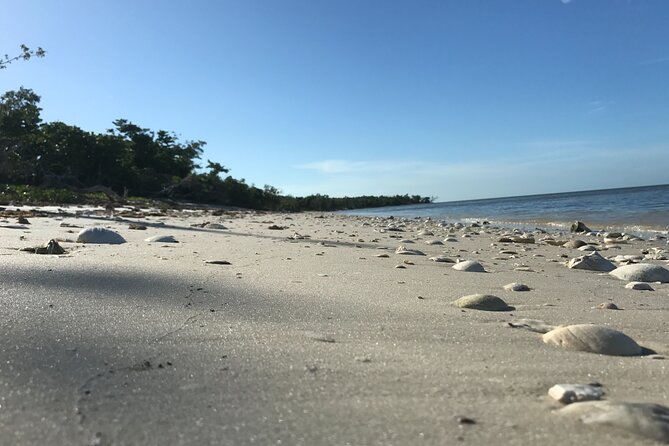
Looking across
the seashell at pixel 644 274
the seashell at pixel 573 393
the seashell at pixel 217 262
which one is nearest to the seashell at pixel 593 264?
the seashell at pixel 644 274

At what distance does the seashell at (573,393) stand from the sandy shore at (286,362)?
0.11 feet

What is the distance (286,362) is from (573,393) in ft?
2.82

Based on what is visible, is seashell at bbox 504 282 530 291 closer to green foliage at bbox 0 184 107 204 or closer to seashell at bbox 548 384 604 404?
seashell at bbox 548 384 604 404

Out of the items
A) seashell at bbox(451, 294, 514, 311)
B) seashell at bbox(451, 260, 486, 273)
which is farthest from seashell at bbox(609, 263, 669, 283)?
seashell at bbox(451, 294, 514, 311)

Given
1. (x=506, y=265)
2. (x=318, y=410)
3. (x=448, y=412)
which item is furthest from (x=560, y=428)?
(x=506, y=265)

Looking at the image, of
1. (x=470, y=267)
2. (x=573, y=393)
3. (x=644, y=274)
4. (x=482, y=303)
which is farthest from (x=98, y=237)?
(x=644, y=274)

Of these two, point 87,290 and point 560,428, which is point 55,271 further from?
point 560,428

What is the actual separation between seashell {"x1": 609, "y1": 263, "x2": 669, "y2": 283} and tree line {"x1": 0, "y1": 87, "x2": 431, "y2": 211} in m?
18.2

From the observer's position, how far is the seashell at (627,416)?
110 cm

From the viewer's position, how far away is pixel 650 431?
109 centimetres

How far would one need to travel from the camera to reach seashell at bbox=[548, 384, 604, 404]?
1.30 metres

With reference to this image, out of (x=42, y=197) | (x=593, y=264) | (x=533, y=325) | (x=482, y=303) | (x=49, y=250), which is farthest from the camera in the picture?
(x=42, y=197)

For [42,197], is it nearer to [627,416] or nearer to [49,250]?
[49,250]

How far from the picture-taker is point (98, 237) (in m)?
5.02
